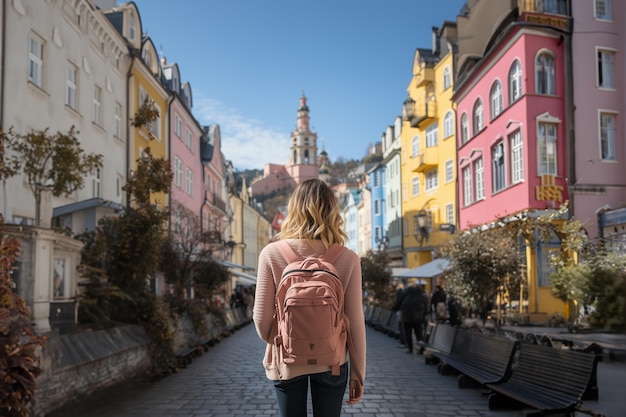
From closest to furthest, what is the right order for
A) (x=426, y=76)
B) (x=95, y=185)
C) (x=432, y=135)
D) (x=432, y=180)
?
(x=95, y=185) < (x=432, y=135) < (x=426, y=76) < (x=432, y=180)

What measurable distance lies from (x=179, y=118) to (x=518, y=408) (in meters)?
32.7

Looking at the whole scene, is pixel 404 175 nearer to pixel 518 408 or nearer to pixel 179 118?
pixel 179 118

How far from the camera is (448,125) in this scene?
1452 inches

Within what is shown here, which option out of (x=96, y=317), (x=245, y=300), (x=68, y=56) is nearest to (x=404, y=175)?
(x=245, y=300)

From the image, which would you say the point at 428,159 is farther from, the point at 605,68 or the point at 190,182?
the point at 605,68

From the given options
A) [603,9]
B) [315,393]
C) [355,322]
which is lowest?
[315,393]

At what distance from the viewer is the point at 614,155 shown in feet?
76.4

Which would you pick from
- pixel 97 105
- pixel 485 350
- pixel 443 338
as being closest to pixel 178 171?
pixel 97 105

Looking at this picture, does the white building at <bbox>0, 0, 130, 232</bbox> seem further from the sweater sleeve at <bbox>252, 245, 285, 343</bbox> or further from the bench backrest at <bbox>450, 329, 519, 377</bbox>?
the sweater sleeve at <bbox>252, 245, 285, 343</bbox>

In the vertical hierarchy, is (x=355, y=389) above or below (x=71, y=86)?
below

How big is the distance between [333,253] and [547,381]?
521 cm

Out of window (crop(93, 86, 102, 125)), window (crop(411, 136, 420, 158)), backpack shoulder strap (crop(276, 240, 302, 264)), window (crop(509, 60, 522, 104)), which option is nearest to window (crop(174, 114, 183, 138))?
window (crop(93, 86, 102, 125))

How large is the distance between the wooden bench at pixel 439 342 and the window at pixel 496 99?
46.1ft

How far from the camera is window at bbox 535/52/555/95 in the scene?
23297 millimetres
